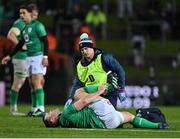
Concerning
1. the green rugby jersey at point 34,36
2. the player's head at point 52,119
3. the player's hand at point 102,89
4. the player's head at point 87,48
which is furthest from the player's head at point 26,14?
the player's hand at point 102,89

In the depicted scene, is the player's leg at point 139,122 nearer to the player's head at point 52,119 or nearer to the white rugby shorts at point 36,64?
the player's head at point 52,119

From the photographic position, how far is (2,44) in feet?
97.7

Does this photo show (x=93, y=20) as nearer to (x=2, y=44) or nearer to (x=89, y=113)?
(x=2, y=44)

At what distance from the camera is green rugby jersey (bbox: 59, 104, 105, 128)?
626 inches

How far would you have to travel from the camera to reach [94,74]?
53.9ft

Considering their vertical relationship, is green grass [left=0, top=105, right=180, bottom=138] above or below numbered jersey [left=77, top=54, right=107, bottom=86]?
below

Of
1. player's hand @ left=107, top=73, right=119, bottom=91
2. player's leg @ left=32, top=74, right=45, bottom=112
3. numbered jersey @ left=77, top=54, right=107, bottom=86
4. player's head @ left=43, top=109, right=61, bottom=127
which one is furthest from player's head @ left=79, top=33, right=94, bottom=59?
player's leg @ left=32, top=74, right=45, bottom=112

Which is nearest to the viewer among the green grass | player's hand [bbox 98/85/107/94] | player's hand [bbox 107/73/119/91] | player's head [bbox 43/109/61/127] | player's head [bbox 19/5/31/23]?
the green grass

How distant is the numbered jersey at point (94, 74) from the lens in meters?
16.4

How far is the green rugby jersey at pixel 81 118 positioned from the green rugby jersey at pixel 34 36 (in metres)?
4.55

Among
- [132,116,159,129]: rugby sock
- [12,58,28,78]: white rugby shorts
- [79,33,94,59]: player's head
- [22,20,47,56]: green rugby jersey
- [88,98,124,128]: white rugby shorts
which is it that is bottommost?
[132,116,159,129]: rugby sock

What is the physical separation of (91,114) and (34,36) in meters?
4.89

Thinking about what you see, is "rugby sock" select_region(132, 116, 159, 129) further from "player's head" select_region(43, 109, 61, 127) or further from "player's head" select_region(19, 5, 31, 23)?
"player's head" select_region(19, 5, 31, 23)

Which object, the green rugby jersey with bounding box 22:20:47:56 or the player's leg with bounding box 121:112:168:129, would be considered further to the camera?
the green rugby jersey with bounding box 22:20:47:56
